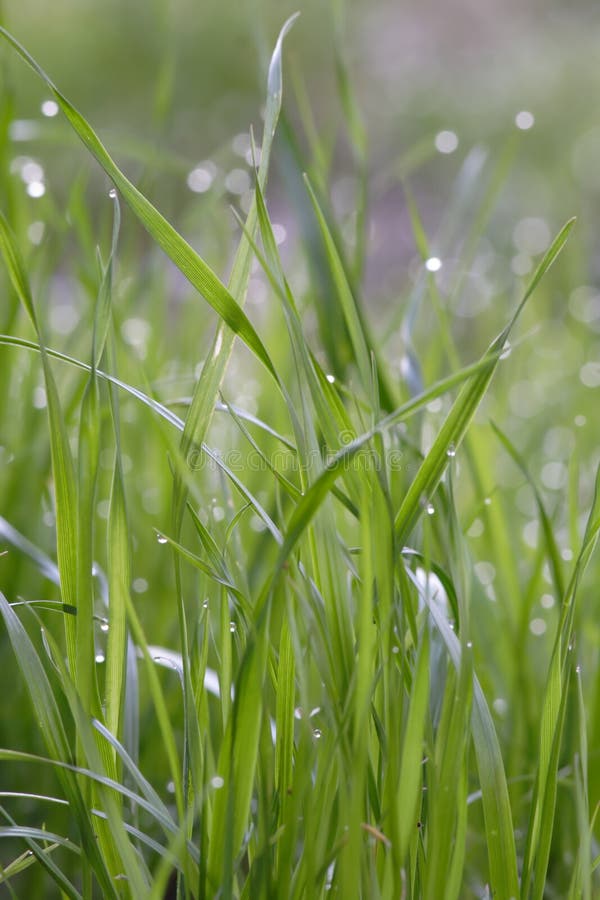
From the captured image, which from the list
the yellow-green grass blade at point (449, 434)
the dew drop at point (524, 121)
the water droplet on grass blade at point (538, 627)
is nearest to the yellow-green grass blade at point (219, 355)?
the yellow-green grass blade at point (449, 434)

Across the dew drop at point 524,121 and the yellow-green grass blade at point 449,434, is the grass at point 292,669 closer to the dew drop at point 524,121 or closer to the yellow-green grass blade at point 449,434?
the yellow-green grass blade at point 449,434

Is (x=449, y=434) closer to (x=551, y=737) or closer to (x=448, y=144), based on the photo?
(x=551, y=737)

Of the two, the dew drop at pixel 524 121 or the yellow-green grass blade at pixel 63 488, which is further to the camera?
the dew drop at pixel 524 121

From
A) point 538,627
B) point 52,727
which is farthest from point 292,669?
point 538,627

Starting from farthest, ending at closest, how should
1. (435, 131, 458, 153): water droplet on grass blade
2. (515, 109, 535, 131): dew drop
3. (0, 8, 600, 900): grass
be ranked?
(435, 131, 458, 153): water droplet on grass blade → (515, 109, 535, 131): dew drop → (0, 8, 600, 900): grass

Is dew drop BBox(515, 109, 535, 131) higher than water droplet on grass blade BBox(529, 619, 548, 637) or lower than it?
higher

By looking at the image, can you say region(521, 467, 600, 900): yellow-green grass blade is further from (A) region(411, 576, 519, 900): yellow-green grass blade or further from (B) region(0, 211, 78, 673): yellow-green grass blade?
(B) region(0, 211, 78, 673): yellow-green grass blade

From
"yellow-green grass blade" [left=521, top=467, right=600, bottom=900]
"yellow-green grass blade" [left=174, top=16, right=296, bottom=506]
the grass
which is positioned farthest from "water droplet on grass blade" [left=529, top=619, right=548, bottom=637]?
"yellow-green grass blade" [left=174, top=16, right=296, bottom=506]

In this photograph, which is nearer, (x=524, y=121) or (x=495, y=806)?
(x=495, y=806)

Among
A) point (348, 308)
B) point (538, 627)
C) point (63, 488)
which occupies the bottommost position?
point (538, 627)

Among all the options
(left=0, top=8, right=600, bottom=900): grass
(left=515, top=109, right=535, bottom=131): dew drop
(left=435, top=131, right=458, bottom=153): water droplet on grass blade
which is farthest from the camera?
(left=435, top=131, right=458, bottom=153): water droplet on grass blade

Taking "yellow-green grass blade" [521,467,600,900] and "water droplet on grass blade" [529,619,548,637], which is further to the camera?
"water droplet on grass blade" [529,619,548,637]

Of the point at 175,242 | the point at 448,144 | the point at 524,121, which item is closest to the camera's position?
the point at 175,242
